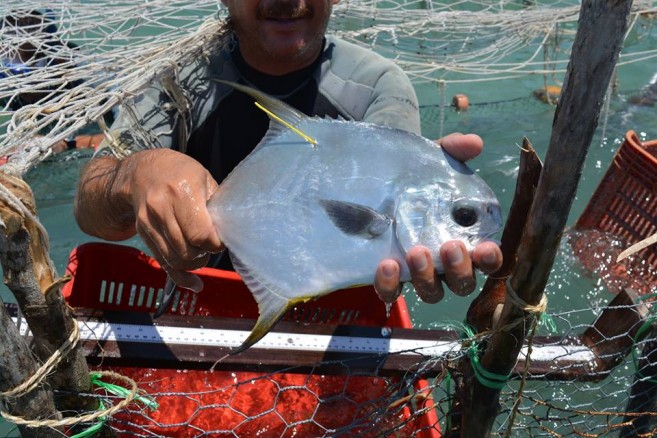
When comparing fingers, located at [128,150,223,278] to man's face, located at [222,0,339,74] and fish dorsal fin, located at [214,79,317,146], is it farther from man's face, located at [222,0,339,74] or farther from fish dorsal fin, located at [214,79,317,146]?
man's face, located at [222,0,339,74]

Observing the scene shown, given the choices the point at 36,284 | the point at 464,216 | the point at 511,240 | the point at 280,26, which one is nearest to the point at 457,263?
the point at 464,216

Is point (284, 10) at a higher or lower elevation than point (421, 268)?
higher

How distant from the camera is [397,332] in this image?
2.40 m

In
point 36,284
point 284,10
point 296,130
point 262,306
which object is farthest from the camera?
point 284,10

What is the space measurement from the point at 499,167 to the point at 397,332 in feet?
12.0

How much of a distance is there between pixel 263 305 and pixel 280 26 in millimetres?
1460

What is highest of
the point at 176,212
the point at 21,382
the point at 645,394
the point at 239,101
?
the point at 176,212

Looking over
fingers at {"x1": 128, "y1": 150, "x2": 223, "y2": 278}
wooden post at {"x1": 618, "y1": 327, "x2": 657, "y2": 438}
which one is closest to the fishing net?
wooden post at {"x1": 618, "y1": 327, "x2": 657, "y2": 438}

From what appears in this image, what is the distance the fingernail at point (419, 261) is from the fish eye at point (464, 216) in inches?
5.7

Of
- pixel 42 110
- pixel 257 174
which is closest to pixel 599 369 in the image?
pixel 257 174

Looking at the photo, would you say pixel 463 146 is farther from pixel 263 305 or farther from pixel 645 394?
pixel 645 394

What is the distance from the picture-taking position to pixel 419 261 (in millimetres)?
1649

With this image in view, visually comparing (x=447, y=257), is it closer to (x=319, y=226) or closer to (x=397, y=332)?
(x=319, y=226)

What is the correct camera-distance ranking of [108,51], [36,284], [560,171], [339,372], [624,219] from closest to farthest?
[560,171] < [36,284] < [339,372] < [108,51] < [624,219]
